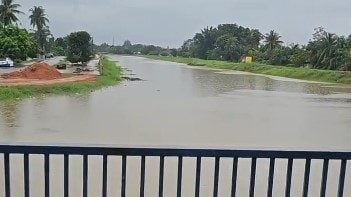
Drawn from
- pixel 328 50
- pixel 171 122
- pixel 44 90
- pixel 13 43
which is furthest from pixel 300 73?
pixel 171 122

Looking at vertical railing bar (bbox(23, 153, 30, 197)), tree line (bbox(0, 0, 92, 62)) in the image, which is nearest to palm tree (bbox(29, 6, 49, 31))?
tree line (bbox(0, 0, 92, 62))

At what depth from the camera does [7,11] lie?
140ft

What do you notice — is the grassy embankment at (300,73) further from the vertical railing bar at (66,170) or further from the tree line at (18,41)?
the vertical railing bar at (66,170)

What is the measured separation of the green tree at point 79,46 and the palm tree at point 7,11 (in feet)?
23.8

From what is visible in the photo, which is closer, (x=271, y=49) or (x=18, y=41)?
(x=18, y=41)

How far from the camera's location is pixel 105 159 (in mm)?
2211

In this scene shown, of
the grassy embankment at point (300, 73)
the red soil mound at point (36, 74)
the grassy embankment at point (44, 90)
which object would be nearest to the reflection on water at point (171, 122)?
the grassy embankment at point (44, 90)

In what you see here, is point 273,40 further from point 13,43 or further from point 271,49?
point 13,43

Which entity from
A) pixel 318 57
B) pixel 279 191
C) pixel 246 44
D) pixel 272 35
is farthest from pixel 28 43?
pixel 246 44

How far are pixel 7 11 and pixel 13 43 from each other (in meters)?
5.61

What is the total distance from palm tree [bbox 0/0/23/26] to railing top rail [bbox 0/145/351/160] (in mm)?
44354

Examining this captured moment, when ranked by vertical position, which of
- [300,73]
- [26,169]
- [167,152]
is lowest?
[300,73]

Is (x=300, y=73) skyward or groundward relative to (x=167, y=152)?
groundward

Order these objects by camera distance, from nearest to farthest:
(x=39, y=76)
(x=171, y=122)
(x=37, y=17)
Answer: (x=171, y=122) → (x=39, y=76) → (x=37, y=17)
